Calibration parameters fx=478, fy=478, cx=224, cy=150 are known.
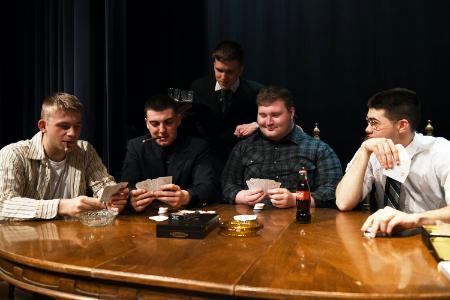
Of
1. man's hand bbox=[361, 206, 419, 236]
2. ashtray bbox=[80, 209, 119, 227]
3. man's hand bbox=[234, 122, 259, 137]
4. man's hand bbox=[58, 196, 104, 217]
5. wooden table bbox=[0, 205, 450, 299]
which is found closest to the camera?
wooden table bbox=[0, 205, 450, 299]

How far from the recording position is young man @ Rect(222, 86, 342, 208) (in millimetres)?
2742

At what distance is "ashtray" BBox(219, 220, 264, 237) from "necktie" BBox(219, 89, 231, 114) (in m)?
1.62

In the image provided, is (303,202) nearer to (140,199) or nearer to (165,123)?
(140,199)

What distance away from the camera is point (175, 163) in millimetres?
2836

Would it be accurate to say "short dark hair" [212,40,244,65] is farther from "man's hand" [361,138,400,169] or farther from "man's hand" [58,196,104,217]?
"man's hand" [58,196,104,217]

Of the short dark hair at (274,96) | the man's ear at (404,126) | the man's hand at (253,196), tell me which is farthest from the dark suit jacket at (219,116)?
the man's ear at (404,126)

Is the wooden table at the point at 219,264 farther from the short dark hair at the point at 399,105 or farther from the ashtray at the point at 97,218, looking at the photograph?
the short dark hair at the point at 399,105

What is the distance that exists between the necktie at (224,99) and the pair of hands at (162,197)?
3.65 ft

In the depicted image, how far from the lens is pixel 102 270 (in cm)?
131

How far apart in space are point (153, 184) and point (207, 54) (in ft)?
7.81

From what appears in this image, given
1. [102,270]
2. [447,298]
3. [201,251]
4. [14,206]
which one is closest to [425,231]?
[447,298]

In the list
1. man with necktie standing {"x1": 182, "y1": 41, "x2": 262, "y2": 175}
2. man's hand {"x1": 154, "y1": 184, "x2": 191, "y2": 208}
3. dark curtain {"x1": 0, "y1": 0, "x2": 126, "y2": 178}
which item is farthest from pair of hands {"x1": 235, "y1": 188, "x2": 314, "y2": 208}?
dark curtain {"x1": 0, "y1": 0, "x2": 126, "y2": 178}

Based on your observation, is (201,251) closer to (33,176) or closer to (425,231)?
(425,231)

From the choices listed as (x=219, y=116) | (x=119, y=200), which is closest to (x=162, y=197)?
(x=119, y=200)
